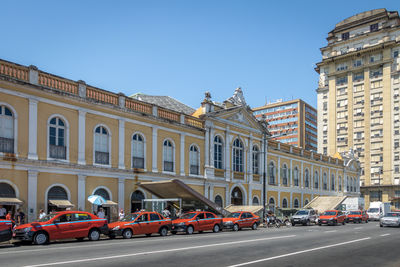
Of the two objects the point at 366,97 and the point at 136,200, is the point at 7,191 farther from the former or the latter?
the point at 366,97

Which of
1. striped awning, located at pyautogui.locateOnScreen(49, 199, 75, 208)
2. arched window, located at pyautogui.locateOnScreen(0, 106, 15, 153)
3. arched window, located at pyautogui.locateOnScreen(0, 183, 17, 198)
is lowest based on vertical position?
striped awning, located at pyautogui.locateOnScreen(49, 199, 75, 208)

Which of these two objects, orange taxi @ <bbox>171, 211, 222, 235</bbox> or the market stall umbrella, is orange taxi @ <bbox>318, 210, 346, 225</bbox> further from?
the market stall umbrella

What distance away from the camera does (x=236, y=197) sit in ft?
133

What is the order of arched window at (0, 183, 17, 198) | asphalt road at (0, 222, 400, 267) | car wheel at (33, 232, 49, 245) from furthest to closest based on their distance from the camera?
arched window at (0, 183, 17, 198)
car wheel at (33, 232, 49, 245)
asphalt road at (0, 222, 400, 267)

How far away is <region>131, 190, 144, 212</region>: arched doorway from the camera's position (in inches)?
1179

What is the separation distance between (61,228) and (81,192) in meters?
7.39

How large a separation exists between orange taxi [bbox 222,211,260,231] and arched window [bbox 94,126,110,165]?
8701 mm

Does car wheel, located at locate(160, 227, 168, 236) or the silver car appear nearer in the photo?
car wheel, located at locate(160, 227, 168, 236)

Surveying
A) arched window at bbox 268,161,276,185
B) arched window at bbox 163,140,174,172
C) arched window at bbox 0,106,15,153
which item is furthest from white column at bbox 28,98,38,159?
arched window at bbox 268,161,276,185

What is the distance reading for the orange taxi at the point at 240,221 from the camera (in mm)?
28987

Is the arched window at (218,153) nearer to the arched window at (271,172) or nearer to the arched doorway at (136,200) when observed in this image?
the arched doorway at (136,200)

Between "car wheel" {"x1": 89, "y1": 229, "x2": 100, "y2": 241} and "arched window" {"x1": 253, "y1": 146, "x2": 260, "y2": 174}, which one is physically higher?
"arched window" {"x1": 253, "y1": 146, "x2": 260, "y2": 174}

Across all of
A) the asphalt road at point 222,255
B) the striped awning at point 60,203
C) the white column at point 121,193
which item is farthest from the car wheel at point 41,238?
the white column at point 121,193

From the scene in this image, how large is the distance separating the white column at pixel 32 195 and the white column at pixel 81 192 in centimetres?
293
